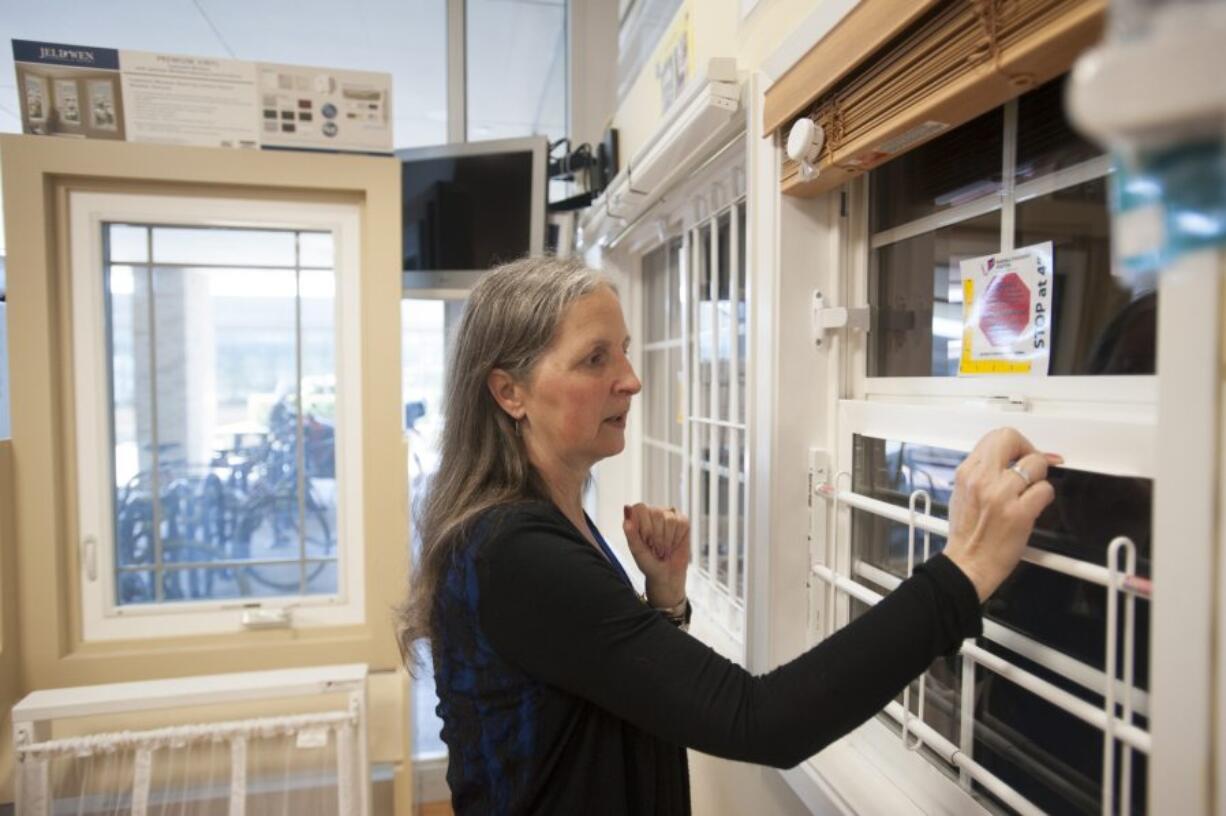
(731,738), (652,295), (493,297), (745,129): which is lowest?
(731,738)

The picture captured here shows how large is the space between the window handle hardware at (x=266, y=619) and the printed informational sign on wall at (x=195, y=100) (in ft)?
4.45

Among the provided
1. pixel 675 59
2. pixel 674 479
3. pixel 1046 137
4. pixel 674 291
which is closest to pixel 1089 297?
pixel 1046 137

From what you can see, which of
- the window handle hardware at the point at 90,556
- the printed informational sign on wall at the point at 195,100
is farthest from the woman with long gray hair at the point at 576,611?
the window handle hardware at the point at 90,556

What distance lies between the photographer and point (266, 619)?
2.00m

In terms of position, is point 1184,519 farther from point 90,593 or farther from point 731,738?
point 90,593

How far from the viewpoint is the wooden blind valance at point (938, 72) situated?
60cm

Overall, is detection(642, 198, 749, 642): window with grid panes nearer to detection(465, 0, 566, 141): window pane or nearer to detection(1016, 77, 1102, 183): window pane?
detection(1016, 77, 1102, 183): window pane

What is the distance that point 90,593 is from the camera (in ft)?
6.30

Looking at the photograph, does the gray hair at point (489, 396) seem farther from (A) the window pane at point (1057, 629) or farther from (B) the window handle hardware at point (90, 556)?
(B) the window handle hardware at point (90, 556)

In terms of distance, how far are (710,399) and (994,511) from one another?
1145 millimetres

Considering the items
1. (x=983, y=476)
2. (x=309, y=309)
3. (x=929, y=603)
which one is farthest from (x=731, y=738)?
(x=309, y=309)

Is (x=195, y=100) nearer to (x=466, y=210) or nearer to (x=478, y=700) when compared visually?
(x=466, y=210)

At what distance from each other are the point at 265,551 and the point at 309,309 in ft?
2.53

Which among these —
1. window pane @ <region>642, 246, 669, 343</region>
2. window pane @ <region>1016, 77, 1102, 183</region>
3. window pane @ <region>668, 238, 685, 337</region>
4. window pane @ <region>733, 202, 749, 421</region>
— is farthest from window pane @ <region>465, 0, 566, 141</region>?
window pane @ <region>1016, 77, 1102, 183</region>
